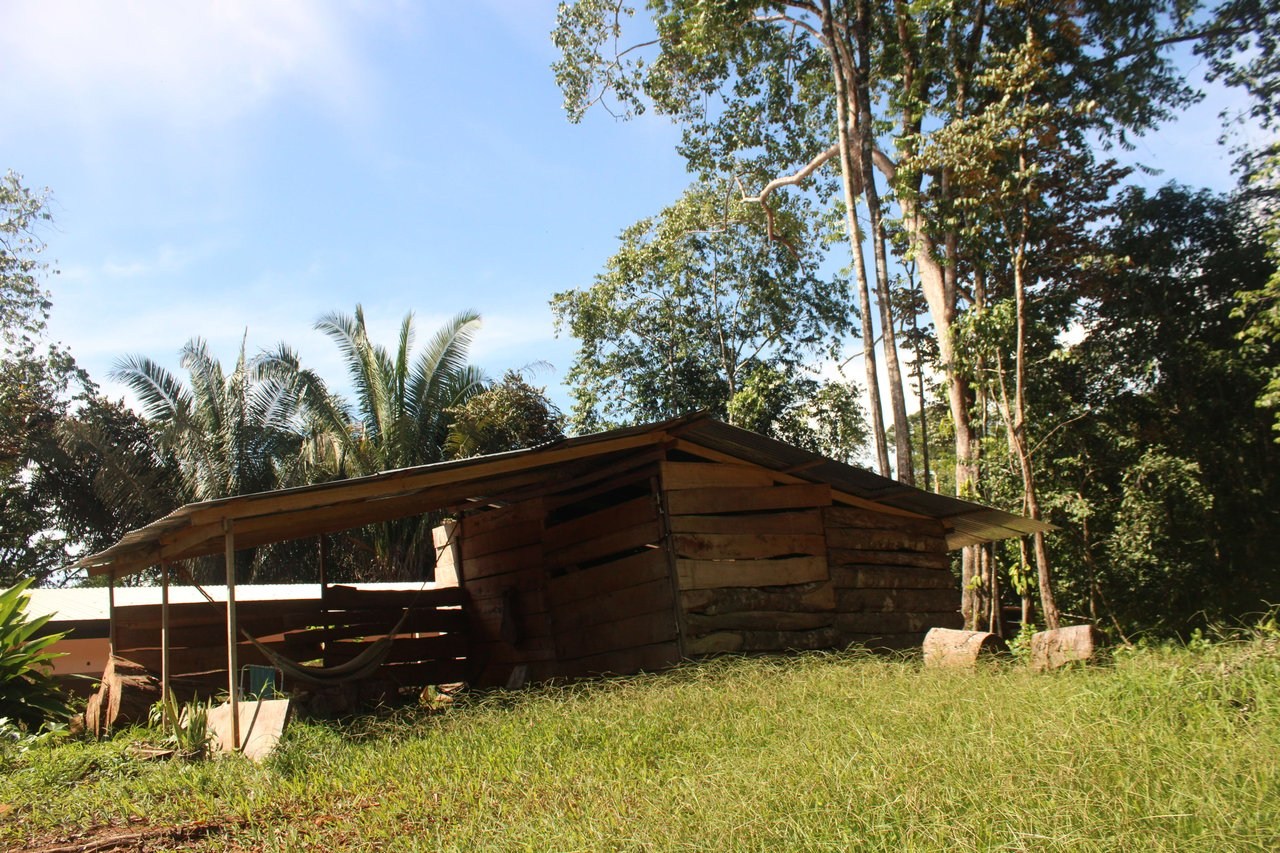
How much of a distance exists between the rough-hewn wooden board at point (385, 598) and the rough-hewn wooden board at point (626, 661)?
185cm

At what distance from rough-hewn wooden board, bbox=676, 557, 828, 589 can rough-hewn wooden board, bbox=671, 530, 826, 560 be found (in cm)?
6

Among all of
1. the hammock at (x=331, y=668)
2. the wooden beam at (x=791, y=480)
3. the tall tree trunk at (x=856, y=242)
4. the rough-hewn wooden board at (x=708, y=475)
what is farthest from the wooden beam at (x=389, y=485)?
the tall tree trunk at (x=856, y=242)

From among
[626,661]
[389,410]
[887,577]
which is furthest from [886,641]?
[389,410]

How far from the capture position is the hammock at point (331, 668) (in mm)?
7957

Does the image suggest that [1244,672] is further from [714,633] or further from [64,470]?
[64,470]

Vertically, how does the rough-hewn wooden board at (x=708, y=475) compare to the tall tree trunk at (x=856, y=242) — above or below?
below

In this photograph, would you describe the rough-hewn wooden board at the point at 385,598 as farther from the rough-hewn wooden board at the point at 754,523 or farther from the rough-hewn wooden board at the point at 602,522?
the rough-hewn wooden board at the point at 754,523

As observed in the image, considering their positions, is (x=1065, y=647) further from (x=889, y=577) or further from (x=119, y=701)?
(x=119, y=701)

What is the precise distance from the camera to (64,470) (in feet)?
80.8

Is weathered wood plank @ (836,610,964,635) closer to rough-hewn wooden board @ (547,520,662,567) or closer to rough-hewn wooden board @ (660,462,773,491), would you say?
rough-hewn wooden board @ (660,462,773,491)

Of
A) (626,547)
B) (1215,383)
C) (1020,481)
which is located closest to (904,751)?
(626,547)

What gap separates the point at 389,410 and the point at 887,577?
1345 cm

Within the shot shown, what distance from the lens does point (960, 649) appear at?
7.12 metres

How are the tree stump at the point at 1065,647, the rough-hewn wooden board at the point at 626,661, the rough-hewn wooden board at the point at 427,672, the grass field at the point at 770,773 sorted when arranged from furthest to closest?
the rough-hewn wooden board at the point at 427,672 → the rough-hewn wooden board at the point at 626,661 → the tree stump at the point at 1065,647 → the grass field at the point at 770,773
